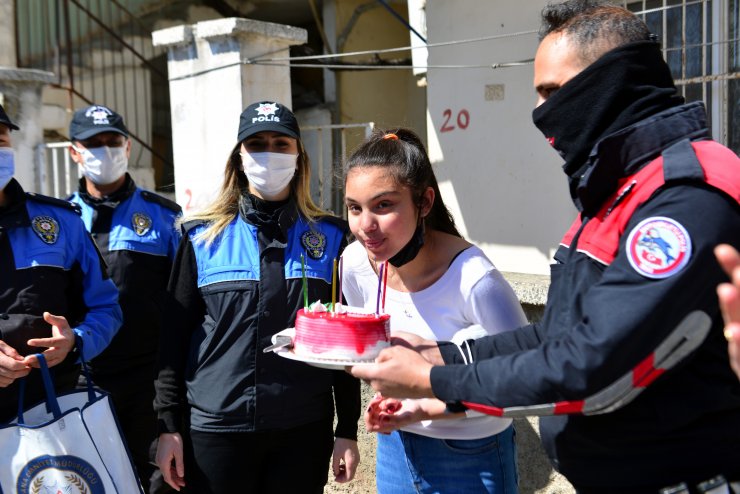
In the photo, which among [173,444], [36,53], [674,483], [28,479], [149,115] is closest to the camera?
[674,483]

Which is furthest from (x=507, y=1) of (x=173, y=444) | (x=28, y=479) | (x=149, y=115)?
(x=149, y=115)

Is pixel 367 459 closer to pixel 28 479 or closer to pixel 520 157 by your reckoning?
pixel 520 157

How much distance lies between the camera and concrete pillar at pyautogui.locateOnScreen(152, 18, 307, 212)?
576 cm

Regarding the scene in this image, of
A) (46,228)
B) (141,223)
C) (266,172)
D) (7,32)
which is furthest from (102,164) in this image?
(7,32)

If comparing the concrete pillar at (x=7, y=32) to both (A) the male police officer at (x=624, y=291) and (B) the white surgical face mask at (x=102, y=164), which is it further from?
(A) the male police officer at (x=624, y=291)

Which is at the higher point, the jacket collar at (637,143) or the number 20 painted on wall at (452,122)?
the number 20 painted on wall at (452,122)

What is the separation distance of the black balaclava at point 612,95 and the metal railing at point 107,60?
309 inches

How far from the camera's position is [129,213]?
4.01m

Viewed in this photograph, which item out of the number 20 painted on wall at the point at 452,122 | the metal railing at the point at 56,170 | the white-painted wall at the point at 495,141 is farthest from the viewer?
the metal railing at the point at 56,170

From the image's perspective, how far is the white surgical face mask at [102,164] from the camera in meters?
4.11

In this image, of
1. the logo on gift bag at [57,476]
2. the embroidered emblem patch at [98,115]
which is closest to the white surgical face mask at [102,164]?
the embroidered emblem patch at [98,115]

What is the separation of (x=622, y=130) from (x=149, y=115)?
8872 mm

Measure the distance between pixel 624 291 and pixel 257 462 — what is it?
66.5 inches

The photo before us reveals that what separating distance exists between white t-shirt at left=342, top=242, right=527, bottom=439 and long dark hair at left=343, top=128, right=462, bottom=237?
0.65 ft
